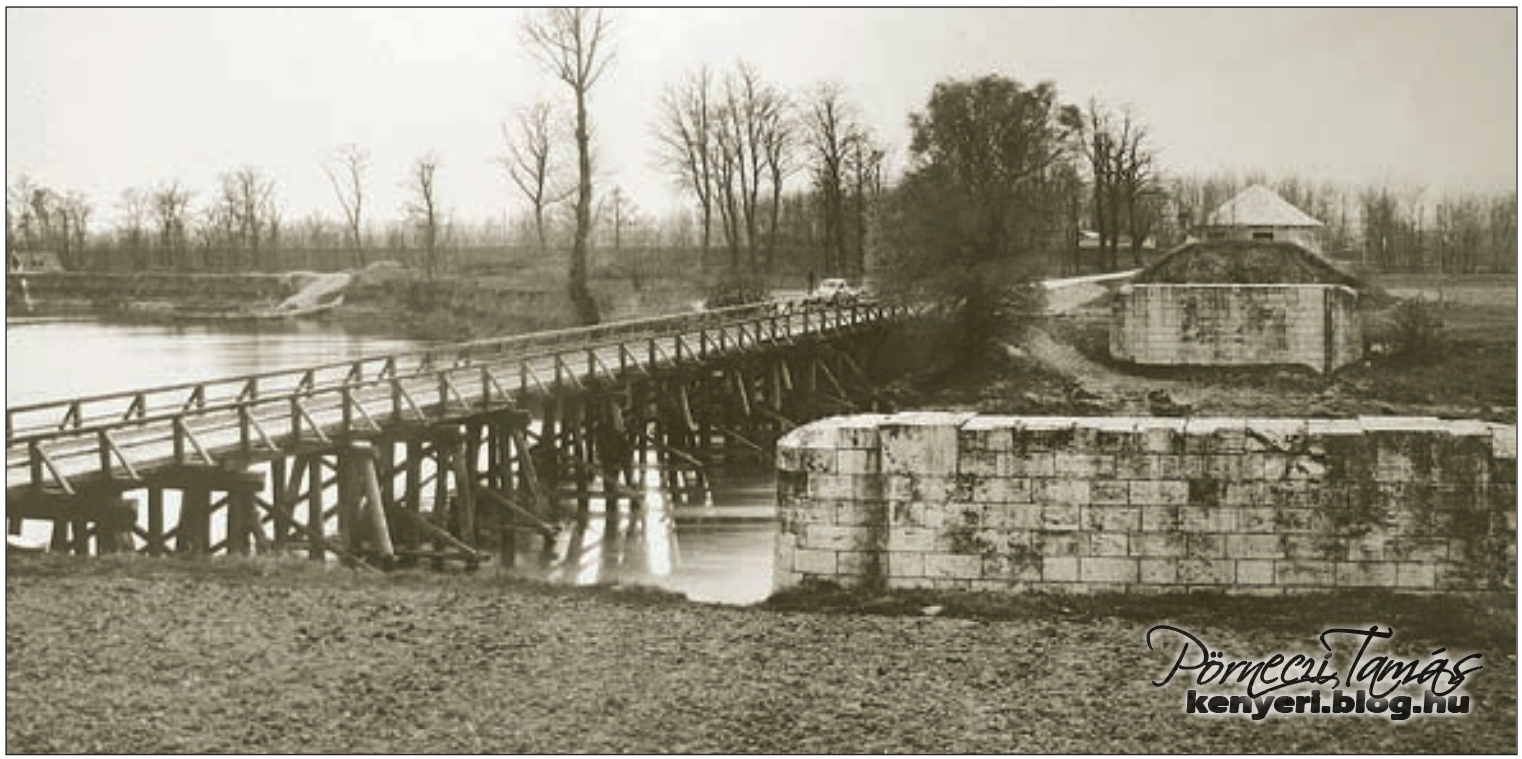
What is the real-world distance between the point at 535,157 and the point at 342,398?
3115 mm

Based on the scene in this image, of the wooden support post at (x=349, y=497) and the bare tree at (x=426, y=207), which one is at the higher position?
the bare tree at (x=426, y=207)

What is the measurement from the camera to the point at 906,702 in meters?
8.23

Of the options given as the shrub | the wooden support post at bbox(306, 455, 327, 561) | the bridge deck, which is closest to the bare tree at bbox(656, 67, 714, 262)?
the bridge deck

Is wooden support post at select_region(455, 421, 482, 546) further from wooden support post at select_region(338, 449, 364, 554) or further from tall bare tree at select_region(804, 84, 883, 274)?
tall bare tree at select_region(804, 84, 883, 274)

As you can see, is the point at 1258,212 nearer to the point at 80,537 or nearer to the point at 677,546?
the point at 677,546

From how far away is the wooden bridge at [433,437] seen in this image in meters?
12.7

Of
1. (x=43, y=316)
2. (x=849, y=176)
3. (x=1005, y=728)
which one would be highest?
(x=849, y=176)

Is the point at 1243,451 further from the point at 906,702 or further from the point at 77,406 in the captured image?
the point at 77,406

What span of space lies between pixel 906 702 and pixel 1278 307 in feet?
26.1

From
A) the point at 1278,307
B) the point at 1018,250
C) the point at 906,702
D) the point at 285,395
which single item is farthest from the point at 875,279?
the point at 906,702

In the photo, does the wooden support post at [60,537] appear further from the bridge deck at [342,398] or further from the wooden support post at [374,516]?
the wooden support post at [374,516]

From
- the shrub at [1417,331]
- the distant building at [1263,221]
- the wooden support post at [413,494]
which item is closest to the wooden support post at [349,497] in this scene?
the wooden support post at [413,494]

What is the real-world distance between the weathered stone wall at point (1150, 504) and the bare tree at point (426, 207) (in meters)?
5.30

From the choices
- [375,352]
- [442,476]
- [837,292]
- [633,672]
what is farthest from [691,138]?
[375,352]
